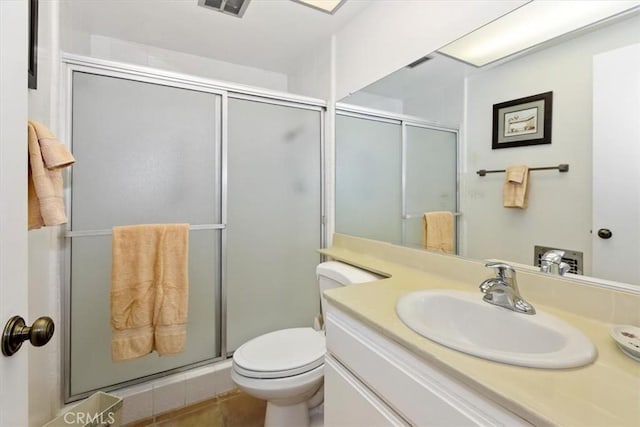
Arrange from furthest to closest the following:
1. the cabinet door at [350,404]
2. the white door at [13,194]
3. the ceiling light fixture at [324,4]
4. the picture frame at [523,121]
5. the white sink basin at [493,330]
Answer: the ceiling light fixture at [324,4] → the picture frame at [523,121] → the cabinet door at [350,404] → the white sink basin at [493,330] → the white door at [13,194]

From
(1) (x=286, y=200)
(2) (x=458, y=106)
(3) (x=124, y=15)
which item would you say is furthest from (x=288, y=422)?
(3) (x=124, y=15)

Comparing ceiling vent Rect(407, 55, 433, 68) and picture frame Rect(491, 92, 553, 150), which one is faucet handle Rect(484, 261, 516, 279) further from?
ceiling vent Rect(407, 55, 433, 68)

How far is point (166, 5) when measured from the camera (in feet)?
5.23

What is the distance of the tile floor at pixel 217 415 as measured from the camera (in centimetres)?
144

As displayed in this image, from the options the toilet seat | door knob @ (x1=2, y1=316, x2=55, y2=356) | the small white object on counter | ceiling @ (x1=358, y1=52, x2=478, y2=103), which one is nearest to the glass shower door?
the toilet seat

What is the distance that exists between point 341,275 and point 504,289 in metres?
0.66

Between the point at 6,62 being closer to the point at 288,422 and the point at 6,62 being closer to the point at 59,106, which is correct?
the point at 59,106

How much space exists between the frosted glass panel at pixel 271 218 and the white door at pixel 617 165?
56.4 inches

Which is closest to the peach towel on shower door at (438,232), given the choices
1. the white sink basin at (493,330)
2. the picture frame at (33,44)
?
the white sink basin at (493,330)

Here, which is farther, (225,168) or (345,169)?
(345,169)

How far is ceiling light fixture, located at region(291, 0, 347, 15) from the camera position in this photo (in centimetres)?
157

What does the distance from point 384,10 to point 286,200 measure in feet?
3.94

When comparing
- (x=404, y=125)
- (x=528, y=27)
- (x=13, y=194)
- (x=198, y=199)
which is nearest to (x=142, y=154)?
(x=198, y=199)

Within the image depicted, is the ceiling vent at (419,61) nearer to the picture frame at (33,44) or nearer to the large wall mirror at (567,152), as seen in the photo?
the large wall mirror at (567,152)
